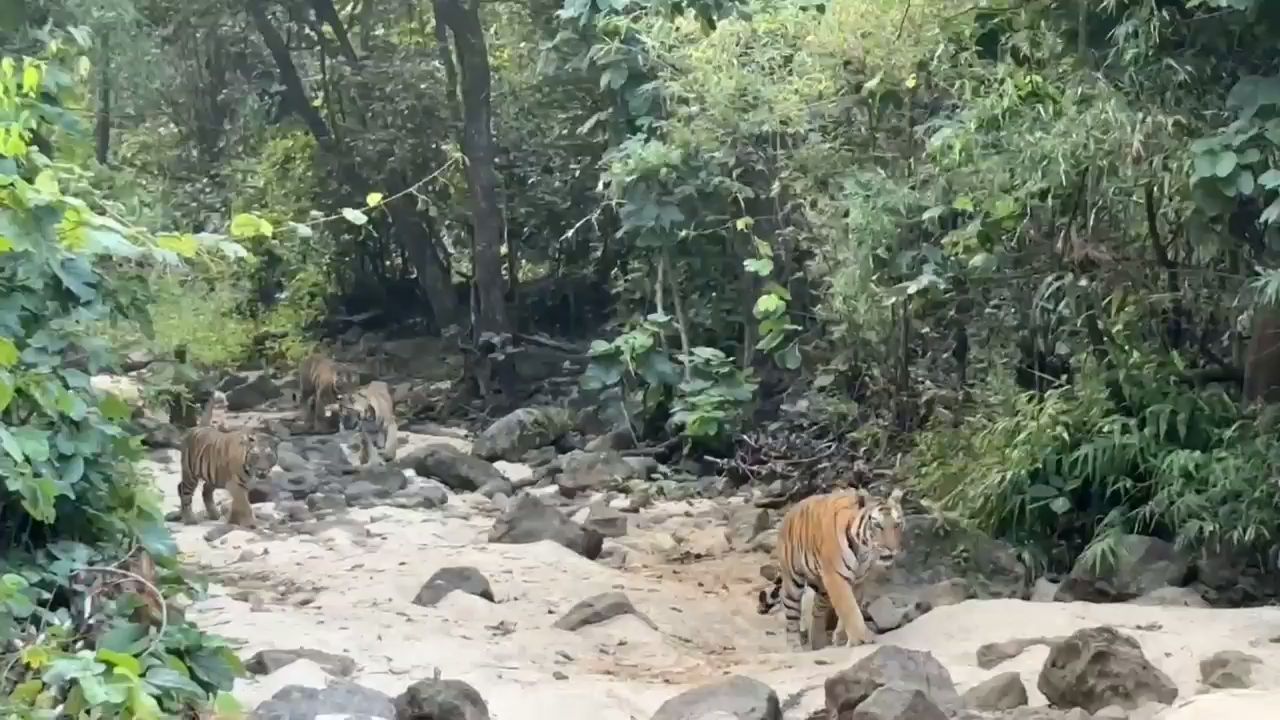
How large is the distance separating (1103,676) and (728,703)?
3.77 ft

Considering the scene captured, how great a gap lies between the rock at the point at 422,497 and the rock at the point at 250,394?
5.07m

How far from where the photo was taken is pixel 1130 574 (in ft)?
19.8

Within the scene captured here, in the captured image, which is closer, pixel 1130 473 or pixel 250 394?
pixel 1130 473

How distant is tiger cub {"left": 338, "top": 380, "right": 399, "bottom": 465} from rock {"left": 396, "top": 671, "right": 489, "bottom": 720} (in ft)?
22.4

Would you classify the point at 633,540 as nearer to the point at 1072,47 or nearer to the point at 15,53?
the point at 1072,47

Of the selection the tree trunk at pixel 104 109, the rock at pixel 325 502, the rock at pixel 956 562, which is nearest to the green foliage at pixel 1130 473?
the rock at pixel 956 562

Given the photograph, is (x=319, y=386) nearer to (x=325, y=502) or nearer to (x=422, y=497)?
(x=422, y=497)

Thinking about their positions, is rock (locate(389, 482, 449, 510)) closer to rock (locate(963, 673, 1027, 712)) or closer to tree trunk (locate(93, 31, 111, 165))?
tree trunk (locate(93, 31, 111, 165))

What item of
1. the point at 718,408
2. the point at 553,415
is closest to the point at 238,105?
the point at 553,415

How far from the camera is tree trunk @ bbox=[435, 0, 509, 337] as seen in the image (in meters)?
13.5

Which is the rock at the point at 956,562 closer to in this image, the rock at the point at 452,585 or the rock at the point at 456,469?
the rock at the point at 452,585

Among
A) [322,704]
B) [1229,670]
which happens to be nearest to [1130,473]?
[1229,670]

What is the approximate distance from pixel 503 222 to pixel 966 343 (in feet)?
20.3

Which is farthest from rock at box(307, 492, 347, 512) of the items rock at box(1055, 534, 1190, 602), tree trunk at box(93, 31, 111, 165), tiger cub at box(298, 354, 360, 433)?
rock at box(1055, 534, 1190, 602)
